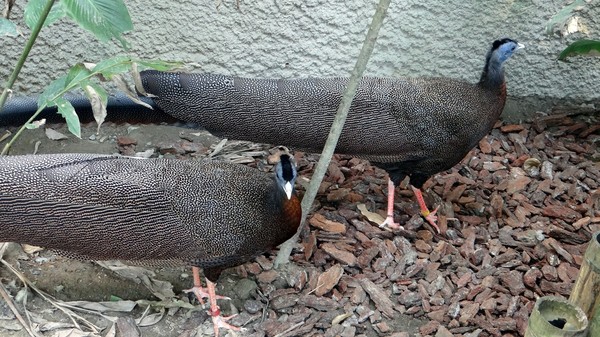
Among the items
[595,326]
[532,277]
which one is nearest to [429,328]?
[532,277]

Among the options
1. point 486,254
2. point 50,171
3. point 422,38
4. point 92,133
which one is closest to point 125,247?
point 50,171

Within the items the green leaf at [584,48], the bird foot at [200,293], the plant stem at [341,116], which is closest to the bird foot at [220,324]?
the bird foot at [200,293]

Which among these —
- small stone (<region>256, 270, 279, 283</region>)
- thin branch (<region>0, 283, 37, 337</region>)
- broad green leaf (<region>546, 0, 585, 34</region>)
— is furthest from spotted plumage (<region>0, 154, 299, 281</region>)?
broad green leaf (<region>546, 0, 585, 34</region>)

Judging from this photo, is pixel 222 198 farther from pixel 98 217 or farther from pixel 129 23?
pixel 129 23

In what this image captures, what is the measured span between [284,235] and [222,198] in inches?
13.0

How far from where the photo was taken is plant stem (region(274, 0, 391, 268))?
2740 mm

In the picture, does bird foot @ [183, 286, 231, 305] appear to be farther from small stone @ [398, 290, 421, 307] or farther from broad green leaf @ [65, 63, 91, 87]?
broad green leaf @ [65, 63, 91, 87]

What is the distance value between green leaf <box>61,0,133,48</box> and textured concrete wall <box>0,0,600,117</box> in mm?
1239

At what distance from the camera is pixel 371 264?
3441 millimetres

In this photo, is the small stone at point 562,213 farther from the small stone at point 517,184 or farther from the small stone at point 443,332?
the small stone at point 443,332

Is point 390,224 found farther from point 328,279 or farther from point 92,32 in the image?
point 92,32

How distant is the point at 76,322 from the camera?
2977mm

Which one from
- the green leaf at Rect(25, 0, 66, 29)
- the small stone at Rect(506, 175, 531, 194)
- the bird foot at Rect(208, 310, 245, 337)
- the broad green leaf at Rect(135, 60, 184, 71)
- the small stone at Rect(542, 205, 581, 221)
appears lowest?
the bird foot at Rect(208, 310, 245, 337)

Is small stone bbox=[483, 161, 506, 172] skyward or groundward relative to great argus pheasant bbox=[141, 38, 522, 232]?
groundward
